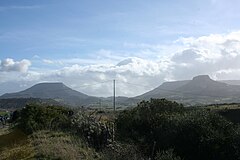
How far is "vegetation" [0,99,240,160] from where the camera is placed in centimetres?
2144

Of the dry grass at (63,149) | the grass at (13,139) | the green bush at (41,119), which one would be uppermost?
the green bush at (41,119)

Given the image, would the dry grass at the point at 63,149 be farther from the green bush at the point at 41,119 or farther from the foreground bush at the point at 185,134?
the green bush at the point at 41,119

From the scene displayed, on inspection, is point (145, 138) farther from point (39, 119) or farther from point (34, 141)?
point (39, 119)

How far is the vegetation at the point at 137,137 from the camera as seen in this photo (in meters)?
21.4

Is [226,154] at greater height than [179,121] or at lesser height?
A: lesser

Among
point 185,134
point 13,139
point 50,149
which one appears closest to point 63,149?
point 50,149

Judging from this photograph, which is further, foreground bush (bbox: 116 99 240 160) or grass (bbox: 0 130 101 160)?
foreground bush (bbox: 116 99 240 160)

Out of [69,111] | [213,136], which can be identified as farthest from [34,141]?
[69,111]

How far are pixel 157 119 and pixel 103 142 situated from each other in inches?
208

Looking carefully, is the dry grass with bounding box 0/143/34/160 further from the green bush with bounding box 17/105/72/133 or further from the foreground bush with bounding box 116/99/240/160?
the green bush with bounding box 17/105/72/133

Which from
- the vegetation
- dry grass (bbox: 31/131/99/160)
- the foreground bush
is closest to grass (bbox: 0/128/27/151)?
the vegetation

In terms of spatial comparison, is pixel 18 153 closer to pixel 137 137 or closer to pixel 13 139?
pixel 13 139

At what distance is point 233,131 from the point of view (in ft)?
80.1

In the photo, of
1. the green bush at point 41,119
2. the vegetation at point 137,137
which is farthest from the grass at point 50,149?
the green bush at point 41,119
